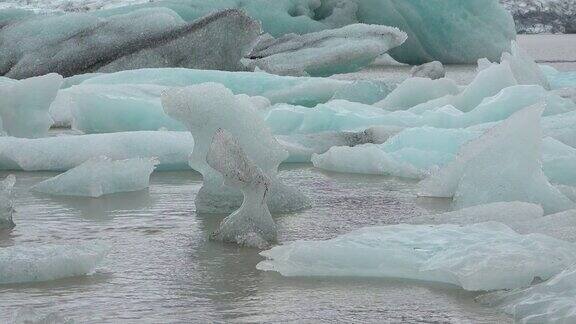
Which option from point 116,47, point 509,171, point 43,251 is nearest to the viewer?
point 43,251

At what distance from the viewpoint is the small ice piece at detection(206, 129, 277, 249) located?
3.10m

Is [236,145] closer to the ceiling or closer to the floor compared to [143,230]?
closer to the ceiling

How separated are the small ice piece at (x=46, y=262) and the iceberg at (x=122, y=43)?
22.4ft

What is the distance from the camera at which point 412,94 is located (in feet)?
23.8

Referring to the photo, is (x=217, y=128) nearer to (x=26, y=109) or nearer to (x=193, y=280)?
(x=193, y=280)

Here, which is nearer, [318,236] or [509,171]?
[318,236]

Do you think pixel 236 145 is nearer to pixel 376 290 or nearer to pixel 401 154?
pixel 376 290

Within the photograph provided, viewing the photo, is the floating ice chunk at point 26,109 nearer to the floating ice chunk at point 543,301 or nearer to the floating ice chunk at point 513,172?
the floating ice chunk at point 513,172

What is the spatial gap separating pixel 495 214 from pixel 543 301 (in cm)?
96

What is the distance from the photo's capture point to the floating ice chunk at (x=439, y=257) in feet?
8.50

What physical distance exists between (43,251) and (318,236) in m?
0.84

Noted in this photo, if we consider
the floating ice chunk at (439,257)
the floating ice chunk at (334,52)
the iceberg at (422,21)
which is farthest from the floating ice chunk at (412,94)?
the iceberg at (422,21)

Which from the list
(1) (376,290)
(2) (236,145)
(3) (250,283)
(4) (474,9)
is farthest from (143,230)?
(4) (474,9)

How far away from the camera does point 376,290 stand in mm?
2639
